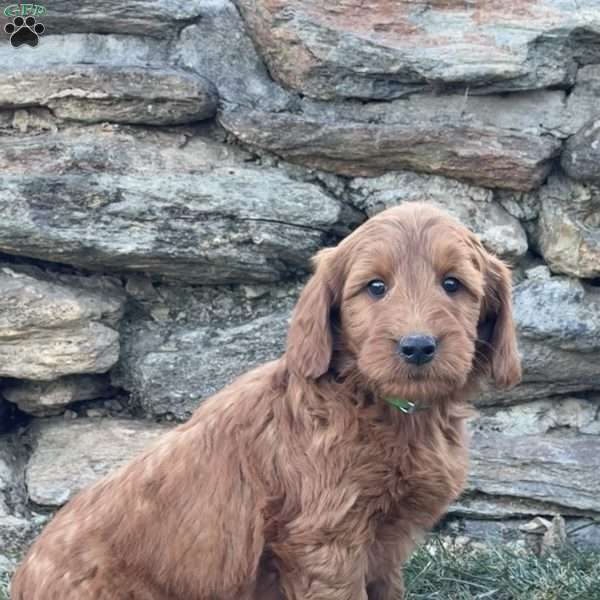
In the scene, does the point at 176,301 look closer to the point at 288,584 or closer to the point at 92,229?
the point at 92,229

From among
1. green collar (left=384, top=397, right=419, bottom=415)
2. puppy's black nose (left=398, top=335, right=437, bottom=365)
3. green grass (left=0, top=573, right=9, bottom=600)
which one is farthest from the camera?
green grass (left=0, top=573, right=9, bottom=600)

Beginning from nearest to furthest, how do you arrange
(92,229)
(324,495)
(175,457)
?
(324,495), (175,457), (92,229)

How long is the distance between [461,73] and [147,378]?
2760 mm

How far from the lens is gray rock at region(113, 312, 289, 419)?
26.7ft

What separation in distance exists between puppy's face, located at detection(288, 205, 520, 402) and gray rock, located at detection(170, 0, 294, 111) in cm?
244

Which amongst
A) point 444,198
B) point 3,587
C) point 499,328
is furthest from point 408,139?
point 3,587

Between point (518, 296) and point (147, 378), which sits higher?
point (518, 296)

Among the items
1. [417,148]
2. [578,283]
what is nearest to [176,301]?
[417,148]

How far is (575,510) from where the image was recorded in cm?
790

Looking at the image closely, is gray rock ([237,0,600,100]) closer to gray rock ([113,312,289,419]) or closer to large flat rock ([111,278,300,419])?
large flat rock ([111,278,300,419])

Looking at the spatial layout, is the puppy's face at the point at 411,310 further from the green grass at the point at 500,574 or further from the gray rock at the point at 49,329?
the gray rock at the point at 49,329

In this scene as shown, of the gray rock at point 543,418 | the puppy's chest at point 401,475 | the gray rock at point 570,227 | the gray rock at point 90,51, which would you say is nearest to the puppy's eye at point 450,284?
→ the puppy's chest at point 401,475

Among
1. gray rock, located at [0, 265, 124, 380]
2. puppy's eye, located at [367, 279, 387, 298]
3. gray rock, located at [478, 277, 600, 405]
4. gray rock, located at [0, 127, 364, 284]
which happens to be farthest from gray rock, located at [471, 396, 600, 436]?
puppy's eye, located at [367, 279, 387, 298]

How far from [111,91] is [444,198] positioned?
7.24ft
